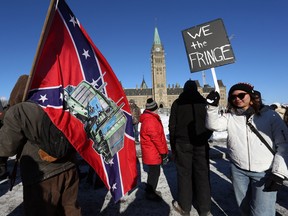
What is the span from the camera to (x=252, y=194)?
2693 millimetres

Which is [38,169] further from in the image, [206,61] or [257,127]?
[206,61]

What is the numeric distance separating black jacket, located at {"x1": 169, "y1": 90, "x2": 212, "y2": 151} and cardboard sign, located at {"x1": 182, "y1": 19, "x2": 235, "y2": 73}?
526mm

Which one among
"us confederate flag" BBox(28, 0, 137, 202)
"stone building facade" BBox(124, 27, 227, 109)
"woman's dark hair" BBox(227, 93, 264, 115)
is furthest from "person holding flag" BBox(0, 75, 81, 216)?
"stone building facade" BBox(124, 27, 227, 109)

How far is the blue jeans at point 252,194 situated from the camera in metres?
2.56

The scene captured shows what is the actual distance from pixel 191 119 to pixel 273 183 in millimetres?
1717

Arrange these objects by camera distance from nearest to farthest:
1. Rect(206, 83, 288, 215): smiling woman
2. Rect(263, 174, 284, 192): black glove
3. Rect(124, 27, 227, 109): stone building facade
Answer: Rect(263, 174, 284, 192): black glove
Rect(206, 83, 288, 215): smiling woman
Rect(124, 27, 227, 109): stone building facade

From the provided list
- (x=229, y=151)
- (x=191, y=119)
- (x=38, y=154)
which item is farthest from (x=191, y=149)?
(x=38, y=154)

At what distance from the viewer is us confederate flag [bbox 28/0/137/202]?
2.43m

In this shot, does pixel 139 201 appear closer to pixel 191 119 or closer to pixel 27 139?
pixel 191 119

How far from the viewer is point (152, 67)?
116688 mm

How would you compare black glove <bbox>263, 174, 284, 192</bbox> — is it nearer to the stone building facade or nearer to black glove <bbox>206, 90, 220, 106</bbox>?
black glove <bbox>206, 90, 220, 106</bbox>

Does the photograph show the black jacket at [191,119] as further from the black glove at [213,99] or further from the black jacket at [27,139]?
the black jacket at [27,139]

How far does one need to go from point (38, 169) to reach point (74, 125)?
52 cm

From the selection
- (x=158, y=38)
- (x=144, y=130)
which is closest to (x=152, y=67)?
(x=158, y=38)
